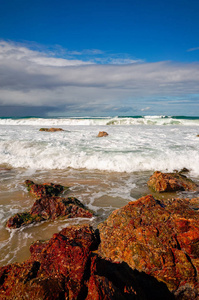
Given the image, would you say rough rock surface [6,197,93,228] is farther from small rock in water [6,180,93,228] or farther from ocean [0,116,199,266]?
ocean [0,116,199,266]

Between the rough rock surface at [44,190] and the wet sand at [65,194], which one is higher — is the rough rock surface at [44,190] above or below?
above

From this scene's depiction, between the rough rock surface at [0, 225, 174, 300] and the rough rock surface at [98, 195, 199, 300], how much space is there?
0.16 m

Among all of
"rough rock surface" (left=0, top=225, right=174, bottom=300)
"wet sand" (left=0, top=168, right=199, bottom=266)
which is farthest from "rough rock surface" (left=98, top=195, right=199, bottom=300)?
"wet sand" (left=0, top=168, right=199, bottom=266)

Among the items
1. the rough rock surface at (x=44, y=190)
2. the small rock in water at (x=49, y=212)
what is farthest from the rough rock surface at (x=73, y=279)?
the rough rock surface at (x=44, y=190)

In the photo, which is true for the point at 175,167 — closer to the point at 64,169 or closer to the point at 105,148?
the point at 105,148

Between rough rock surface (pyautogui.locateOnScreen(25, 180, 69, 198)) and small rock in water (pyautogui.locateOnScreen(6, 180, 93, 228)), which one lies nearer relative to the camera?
small rock in water (pyautogui.locateOnScreen(6, 180, 93, 228))

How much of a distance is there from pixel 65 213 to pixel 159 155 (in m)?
6.96

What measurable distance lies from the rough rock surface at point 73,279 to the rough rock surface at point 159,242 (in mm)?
161

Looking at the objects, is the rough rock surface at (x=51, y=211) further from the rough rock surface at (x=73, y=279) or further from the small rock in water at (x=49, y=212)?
the rough rock surface at (x=73, y=279)

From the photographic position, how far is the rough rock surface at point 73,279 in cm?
172

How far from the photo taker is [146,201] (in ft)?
11.1

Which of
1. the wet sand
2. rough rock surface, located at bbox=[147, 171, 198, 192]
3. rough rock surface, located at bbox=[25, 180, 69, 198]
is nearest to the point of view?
the wet sand

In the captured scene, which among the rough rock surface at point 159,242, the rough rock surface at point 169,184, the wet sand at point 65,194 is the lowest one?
the wet sand at point 65,194

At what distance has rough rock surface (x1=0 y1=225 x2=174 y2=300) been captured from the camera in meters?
1.72
